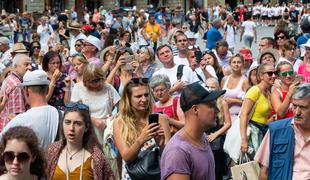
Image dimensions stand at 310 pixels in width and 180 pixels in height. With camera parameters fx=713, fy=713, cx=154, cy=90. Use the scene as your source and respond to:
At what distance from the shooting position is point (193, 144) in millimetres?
4512

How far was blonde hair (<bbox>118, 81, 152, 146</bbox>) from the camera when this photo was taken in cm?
562

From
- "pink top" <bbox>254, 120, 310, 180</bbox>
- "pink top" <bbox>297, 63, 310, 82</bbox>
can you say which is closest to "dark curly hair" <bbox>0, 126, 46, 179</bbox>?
"pink top" <bbox>254, 120, 310, 180</bbox>

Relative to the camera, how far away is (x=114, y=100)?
293 inches

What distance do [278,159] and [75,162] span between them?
4.73 feet

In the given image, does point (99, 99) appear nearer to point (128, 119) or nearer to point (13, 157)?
point (128, 119)

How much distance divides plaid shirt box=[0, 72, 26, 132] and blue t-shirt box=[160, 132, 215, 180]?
11.1 ft

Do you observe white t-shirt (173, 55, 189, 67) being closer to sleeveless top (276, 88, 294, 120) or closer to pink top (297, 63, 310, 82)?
pink top (297, 63, 310, 82)

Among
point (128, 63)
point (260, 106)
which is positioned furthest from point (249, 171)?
point (128, 63)

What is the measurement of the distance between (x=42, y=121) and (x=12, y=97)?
200cm

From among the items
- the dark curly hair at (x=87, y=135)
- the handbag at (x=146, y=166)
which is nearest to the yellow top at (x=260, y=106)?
the handbag at (x=146, y=166)

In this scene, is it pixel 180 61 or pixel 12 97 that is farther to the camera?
pixel 180 61

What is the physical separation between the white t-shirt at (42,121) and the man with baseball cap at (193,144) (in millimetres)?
1508

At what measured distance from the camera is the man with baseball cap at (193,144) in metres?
4.36

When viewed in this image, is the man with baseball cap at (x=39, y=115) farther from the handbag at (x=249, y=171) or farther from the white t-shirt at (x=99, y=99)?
the handbag at (x=249, y=171)
